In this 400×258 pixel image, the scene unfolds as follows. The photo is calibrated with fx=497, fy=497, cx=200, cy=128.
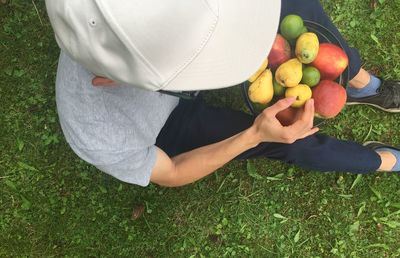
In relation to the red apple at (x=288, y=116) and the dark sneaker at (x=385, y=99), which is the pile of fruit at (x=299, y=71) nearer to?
the red apple at (x=288, y=116)

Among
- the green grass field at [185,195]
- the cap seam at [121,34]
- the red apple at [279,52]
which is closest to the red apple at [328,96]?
the red apple at [279,52]

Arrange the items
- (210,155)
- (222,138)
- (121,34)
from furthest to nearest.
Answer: (222,138) → (210,155) → (121,34)

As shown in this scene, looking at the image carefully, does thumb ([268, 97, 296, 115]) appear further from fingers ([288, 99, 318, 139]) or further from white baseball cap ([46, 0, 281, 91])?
white baseball cap ([46, 0, 281, 91])

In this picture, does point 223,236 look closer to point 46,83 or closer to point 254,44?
point 46,83

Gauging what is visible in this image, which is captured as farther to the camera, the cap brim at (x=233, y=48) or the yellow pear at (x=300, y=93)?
the yellow pear at (x=300, y=93)

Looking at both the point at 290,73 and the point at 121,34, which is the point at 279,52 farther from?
the point at 121,34

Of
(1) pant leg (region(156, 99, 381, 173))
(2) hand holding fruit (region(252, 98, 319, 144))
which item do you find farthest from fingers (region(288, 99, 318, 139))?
(1) pant leg (region(156, 99, 381, 173))

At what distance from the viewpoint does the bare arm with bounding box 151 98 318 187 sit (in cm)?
241

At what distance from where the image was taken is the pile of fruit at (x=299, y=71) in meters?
2.40

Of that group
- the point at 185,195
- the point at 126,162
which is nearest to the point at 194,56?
the point at 126,162

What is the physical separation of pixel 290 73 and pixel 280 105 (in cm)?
16

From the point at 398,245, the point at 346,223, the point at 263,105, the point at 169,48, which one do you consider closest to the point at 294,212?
the point at 346,223

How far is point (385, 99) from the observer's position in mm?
3227

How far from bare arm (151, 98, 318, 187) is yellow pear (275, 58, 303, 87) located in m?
0.09
